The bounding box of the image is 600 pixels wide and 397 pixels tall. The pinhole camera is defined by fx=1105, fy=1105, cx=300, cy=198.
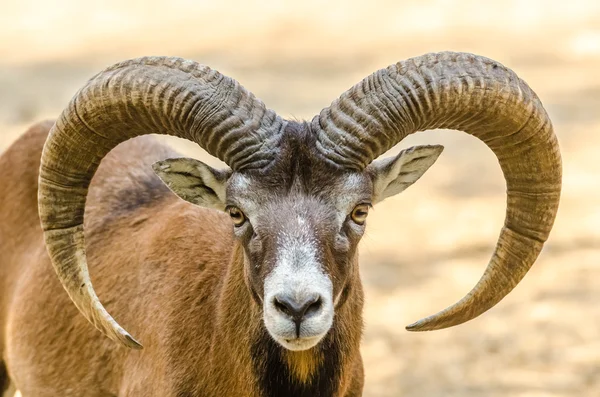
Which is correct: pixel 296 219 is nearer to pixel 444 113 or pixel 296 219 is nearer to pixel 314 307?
pixel 314 307

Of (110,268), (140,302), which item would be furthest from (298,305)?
(110,268)

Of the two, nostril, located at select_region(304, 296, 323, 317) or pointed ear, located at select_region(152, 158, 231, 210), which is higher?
pointed ear, located at select_region(152, 158, 231, 210)

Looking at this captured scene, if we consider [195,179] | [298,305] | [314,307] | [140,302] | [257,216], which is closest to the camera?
[298,305]

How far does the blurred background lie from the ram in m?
3.20

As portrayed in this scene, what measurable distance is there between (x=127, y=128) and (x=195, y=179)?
617 mm

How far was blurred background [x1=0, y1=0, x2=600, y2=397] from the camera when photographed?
13477 mm

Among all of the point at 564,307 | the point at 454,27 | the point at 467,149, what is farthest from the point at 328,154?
the point at 454,27

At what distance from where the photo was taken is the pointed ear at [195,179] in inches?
308

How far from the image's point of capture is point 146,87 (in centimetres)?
755

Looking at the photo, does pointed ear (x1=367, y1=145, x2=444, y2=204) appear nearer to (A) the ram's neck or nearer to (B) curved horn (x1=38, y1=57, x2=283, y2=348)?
(A) the ram's neck

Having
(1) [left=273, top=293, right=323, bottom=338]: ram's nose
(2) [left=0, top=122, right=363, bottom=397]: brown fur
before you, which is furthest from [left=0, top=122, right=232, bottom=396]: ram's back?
(1) [left=273, top=293, right=323, bottom=338]: ram's nose

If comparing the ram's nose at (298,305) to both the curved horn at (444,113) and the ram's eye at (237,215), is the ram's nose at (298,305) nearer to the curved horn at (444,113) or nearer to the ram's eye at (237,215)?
the ram's eye at (237,215)

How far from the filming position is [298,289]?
671 centimetres

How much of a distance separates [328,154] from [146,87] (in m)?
1.33
